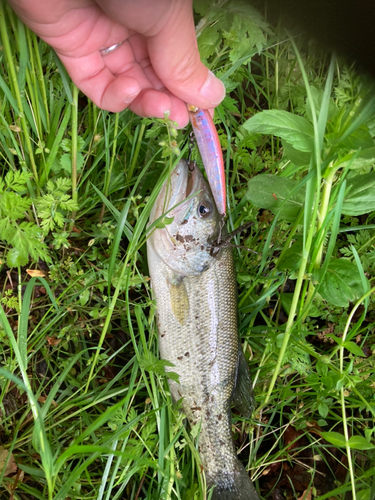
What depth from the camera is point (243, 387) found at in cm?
243

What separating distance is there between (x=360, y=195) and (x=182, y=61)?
1.17m

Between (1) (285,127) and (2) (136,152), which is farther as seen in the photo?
(2) (136,152)

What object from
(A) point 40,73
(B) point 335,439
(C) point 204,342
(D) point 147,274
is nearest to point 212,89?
(A) point 40,73

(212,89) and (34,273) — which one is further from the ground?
(212,89)

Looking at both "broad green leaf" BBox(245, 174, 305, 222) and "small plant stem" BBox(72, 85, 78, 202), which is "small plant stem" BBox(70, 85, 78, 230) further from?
"broad green leaf" BBox(245, 174, 305, 222)

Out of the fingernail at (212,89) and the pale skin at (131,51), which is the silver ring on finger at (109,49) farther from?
the fingernail at (212,89)

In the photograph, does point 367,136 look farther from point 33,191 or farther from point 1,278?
point 1,278

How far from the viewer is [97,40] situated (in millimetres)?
2051

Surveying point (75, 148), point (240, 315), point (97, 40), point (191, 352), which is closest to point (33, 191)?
point (75, 148)

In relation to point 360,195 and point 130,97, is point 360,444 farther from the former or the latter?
point 130,97

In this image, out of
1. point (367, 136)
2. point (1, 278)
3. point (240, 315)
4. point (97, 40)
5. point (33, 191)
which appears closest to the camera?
point (367, 136)

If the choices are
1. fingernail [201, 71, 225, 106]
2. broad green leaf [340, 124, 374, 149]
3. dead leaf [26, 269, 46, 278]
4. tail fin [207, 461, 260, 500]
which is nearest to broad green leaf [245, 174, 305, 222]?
broad green leaf [340, 124, 374, 149]

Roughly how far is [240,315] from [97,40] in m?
2.01

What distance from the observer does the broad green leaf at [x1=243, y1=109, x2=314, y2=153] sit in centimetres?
171
